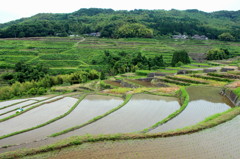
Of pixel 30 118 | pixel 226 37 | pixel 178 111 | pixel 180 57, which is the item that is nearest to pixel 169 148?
pixel 178 111

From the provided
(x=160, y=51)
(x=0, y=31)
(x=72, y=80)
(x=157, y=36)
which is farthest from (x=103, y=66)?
(x=0, y=31)

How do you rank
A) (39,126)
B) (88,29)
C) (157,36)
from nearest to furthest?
(39,126)
(157,36)
(88,29)

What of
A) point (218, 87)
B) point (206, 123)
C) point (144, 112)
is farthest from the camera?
point (218, 87)

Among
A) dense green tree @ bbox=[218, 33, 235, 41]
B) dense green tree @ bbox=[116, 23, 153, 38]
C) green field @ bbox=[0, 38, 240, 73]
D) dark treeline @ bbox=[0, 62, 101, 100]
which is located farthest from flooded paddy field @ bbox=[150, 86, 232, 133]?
dense green tree @ bbox=[218, 33, 235, 41]

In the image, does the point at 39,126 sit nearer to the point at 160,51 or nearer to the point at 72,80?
the point at 72,80

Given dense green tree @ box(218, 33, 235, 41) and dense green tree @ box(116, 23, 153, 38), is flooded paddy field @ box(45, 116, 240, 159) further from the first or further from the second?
dense green tree @ box(218, 33, 235, 41)
